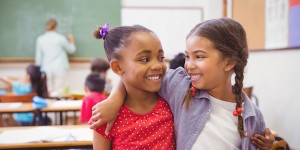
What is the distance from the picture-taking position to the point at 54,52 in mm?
5781

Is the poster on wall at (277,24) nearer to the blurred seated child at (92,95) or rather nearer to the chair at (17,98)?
the blurred seated child at (92,95)

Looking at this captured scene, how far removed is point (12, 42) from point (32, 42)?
375 millimetres

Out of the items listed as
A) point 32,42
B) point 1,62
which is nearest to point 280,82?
point 32,42

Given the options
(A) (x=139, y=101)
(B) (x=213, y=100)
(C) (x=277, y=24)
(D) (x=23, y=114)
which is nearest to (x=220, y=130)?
(B) (x=213, y=100)

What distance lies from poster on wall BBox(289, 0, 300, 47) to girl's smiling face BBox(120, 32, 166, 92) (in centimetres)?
229

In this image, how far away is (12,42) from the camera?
19.2ft

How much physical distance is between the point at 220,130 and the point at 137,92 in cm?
37

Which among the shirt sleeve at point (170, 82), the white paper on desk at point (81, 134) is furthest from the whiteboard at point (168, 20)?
the shirt sleeve at point (170, 82)

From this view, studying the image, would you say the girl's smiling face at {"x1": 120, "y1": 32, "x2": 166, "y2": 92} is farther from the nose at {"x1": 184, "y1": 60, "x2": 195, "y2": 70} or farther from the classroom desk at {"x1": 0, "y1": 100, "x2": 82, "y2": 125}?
the classroom desk at {"x1": 0, "y1": 100, "x2": 82, "y2": 125}

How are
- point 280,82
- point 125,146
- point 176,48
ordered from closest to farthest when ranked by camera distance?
point 125,146
point 280,82
point 176,48

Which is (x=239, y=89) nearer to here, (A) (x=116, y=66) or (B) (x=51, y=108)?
(A) (x=116, y=66)

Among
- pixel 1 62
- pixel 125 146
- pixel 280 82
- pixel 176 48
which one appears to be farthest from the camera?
pixel 176 48

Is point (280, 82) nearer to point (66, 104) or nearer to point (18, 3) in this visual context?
point (66, 104)

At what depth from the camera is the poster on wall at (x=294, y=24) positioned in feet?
9.49
